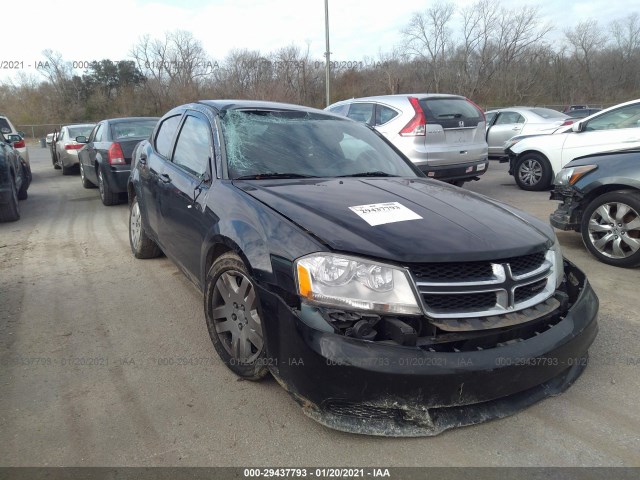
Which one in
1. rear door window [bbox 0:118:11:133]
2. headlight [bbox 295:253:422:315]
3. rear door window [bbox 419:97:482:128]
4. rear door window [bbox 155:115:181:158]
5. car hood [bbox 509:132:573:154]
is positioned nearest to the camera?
headlight [bbox 295:253:422:315]

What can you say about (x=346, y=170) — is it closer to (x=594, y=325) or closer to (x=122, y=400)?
(x=594, y=325)

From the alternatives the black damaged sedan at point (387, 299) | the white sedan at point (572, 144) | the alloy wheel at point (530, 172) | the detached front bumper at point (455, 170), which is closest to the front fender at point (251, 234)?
the black damaged sedan at point (387, 299)

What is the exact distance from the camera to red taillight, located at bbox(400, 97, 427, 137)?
765cm

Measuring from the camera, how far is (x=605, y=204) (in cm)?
485

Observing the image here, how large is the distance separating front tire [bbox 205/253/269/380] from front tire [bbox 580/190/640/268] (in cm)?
385

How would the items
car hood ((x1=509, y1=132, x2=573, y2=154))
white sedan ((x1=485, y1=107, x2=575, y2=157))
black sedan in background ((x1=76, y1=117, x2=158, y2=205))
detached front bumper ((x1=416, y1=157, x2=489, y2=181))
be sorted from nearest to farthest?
detached front bumper ((x1=416, y1=157, x2=489, y2=181)), black sedan in background ((x1=76, y1=117, x2=158, y2=205)), car hood ((x1=509, y1=132, x2=573, y2=154)), white sedan ((x1=485, y1=107, x2=575, y2=157))

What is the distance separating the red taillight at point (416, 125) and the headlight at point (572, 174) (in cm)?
272

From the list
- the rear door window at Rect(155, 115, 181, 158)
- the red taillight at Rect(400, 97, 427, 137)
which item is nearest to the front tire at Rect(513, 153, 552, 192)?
the red taillight at Rect(400, 97, 427, 137)

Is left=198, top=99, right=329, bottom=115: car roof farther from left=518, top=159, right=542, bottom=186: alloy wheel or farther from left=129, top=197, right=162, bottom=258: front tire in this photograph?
left=518, top=159, right=542, bottom=186: alloy wheel

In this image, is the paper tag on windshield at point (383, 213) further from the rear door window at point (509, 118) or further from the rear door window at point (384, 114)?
the rear door window at point (509, 118)

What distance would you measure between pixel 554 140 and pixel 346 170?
687cm

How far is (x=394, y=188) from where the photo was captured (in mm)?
3219

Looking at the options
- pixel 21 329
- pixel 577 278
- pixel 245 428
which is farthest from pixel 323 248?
pixel 21 329

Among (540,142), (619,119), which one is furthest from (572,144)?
(619,119)
